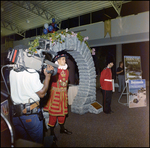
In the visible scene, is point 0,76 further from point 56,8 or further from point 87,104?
point 87,104

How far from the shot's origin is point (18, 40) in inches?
63.8

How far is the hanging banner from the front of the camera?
386 centimetres

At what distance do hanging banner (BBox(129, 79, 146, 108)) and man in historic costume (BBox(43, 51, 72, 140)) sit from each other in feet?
7.38

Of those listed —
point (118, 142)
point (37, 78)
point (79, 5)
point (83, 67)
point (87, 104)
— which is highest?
point (79, 5)

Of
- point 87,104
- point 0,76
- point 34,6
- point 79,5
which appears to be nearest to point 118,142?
point 87,104

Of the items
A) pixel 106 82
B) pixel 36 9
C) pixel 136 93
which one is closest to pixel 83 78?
pixel 106 82

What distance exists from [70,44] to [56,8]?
1.36 metres

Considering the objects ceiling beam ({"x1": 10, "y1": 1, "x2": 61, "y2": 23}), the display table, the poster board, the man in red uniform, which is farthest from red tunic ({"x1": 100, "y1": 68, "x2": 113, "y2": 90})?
ceiling beam ({"x1": 10, "y1": 1, "x2": 61, "y2": 23})

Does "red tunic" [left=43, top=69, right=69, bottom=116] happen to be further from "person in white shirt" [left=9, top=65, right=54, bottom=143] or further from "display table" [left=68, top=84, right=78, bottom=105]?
"display table" [left=68, top=84, right=78, bottom=105]

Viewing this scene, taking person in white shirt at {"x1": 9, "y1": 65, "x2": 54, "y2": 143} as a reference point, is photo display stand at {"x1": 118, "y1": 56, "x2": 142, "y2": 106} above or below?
above

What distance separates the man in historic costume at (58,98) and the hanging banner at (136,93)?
7.38 feet

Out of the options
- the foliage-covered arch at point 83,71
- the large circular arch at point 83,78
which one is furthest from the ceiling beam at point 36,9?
the large circular arch at point 83,78

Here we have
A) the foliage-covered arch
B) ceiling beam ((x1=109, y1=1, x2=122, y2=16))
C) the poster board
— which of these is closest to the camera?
ceiling beam ((x1=109, y1=1, x2=122, y2=16))

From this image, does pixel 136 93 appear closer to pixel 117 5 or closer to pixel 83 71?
pixel 83 71
